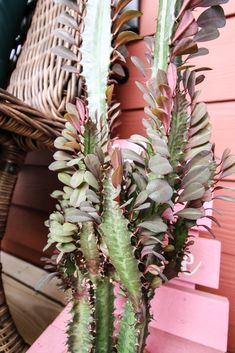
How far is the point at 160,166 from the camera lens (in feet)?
1.05

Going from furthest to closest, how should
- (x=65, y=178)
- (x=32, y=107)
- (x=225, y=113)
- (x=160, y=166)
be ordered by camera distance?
(x=225, y=113), (x=32, y=107), (x=65, y=178), (x=160, y=166)

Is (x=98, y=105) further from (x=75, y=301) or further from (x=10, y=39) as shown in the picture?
(x=10, y=39)

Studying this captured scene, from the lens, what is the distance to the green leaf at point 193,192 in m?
0.34

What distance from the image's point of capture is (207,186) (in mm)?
361

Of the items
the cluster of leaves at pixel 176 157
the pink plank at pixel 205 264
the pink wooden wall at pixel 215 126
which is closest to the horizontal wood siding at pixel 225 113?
the pink wooden wall at pixel 215 126

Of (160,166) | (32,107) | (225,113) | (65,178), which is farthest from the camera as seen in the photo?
(225,113)

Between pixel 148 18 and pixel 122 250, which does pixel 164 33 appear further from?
pixel 148 18

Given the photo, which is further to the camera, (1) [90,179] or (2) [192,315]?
(2) [192,315]

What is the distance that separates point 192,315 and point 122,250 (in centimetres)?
26

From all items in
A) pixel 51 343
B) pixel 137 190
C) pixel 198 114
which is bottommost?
pixel 51 343

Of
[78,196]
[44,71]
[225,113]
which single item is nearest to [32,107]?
[44,71]

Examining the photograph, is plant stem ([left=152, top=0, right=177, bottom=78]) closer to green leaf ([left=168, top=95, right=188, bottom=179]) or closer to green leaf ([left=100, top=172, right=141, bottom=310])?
green leaf ([left=168, top=95, right=188, bottom=179])

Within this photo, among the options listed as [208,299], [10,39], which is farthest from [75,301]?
[10,39]

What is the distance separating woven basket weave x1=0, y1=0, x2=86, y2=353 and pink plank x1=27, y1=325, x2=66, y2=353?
15cm
